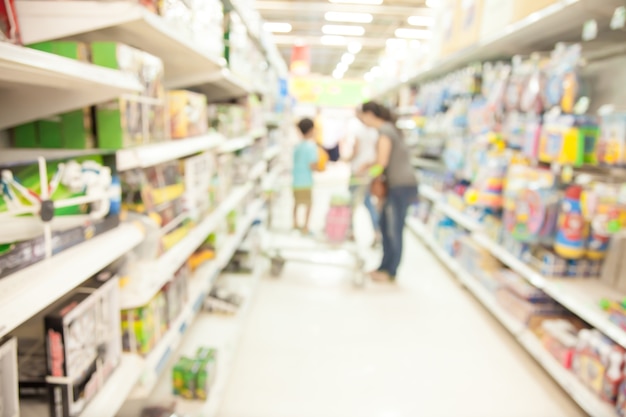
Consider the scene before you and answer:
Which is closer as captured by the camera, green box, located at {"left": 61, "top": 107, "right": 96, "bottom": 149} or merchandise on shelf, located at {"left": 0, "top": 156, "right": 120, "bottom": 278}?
Result: merchandise on shelf, located at {"left": 0, "top": 156, "right": 120, "bottom": 278}

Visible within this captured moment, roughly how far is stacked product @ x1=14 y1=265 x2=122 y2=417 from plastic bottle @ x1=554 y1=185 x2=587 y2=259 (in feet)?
8.25

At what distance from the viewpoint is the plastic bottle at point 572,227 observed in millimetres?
2531

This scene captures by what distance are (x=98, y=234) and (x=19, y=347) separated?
1.60 feet

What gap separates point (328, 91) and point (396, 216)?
35.2 feet

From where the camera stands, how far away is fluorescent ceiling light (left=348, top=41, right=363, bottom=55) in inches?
477

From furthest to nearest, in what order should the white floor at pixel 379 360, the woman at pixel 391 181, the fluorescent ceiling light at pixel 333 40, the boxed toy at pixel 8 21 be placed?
the fluorescent ceiling light at pixel 333 40
the woman at pixel 391 181
the white floor at pixel 379 360
the boxed toy at pixel 8 21

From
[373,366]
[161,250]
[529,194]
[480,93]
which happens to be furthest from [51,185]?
[480,93]

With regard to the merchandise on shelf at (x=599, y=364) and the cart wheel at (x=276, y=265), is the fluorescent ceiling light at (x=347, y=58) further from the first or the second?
the merchandise on shelf at (x=599, y=364)

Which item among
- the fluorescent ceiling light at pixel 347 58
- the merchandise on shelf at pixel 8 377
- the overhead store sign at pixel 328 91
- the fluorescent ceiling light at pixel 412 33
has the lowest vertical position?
the merchandise on shelf at pixel 8 377

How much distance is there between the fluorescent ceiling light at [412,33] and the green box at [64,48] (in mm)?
10591

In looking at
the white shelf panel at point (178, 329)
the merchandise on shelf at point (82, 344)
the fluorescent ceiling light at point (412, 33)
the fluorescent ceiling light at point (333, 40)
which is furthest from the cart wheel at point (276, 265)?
the fluorescent ceiling light at point (333, 40)

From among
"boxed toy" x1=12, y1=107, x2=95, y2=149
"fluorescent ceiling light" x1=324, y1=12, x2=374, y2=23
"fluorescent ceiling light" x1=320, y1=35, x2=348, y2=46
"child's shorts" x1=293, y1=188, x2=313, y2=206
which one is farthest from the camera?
"fluorescent ceiling light" x1=320, y1=35, x2=348, y2=46

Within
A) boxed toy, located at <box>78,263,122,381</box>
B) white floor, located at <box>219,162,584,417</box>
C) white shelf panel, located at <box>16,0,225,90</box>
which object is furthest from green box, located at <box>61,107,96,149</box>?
white floor, located at <box>219,162,584,417</box>

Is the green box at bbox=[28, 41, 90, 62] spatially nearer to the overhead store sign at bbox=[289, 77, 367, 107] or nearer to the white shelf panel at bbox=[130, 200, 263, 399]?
the white shelf panel at bbox=[130, 200, 263, 399]
